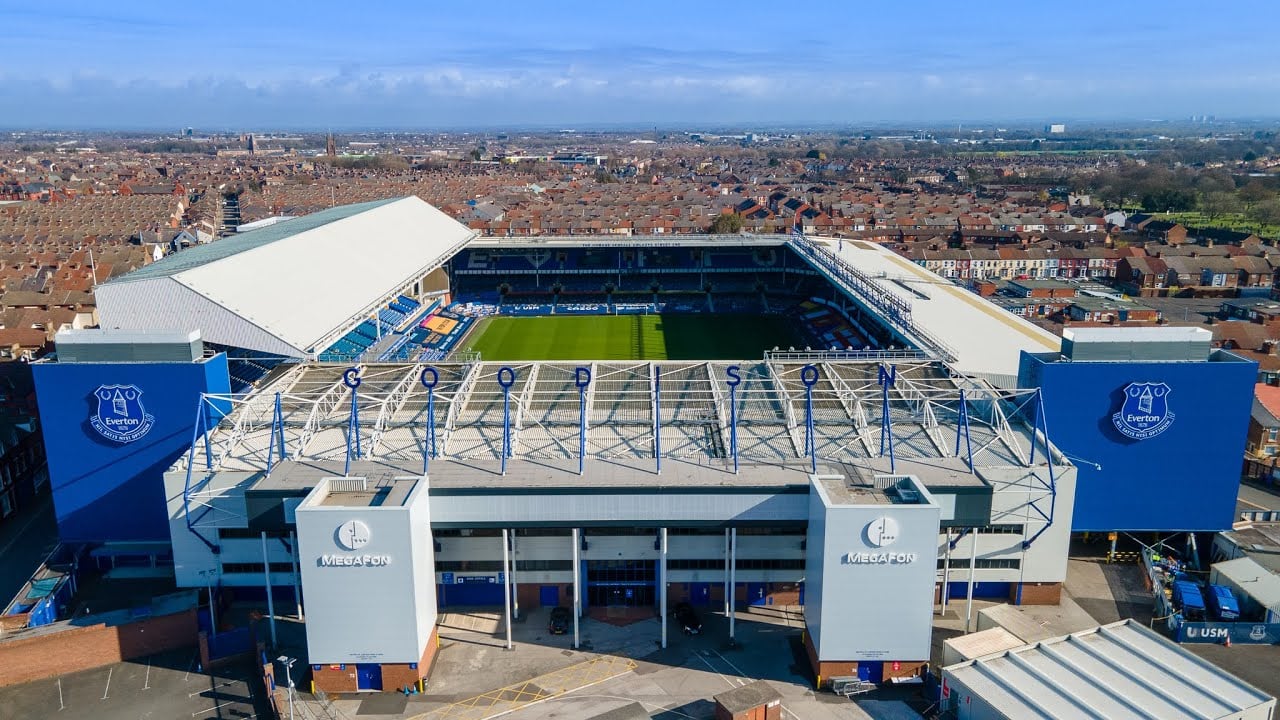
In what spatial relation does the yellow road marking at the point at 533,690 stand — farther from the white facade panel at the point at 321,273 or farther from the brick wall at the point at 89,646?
the white facade panel at the point at 321,273

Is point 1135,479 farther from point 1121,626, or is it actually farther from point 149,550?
point 149,550

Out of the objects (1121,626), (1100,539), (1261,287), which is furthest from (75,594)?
(1261,287)

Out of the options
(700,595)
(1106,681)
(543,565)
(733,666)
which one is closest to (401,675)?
(543,565)

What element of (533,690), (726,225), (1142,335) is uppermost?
(1142,335)

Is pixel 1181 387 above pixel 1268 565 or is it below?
above

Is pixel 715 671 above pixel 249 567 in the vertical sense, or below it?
below

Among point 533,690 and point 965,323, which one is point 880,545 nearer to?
point 533,690

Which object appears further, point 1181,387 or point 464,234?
point 464,234
